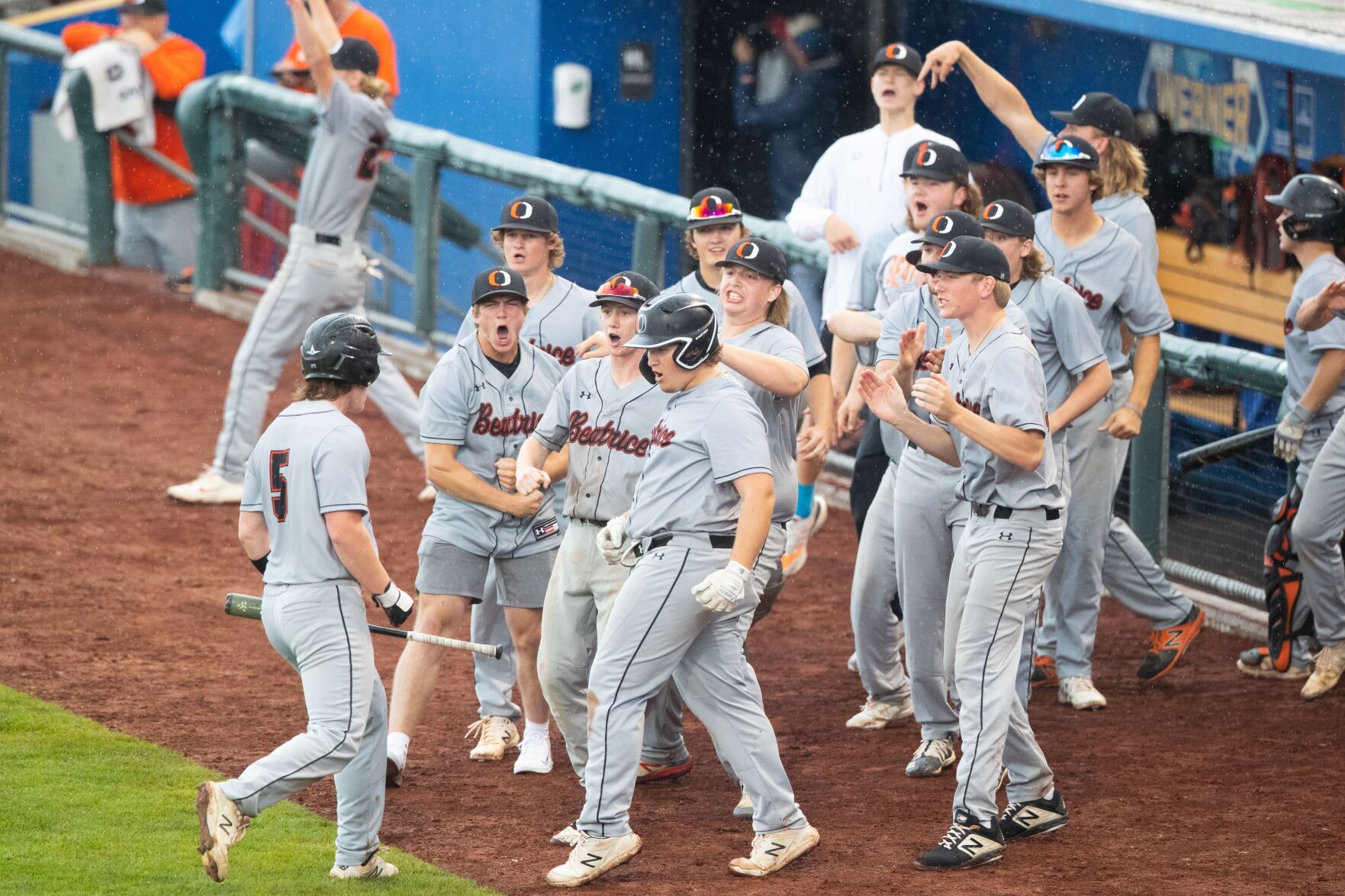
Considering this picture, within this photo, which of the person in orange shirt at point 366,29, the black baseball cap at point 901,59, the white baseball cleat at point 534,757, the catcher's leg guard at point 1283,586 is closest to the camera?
the white baseball cleat at point 534,757

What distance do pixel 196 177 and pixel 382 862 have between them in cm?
810

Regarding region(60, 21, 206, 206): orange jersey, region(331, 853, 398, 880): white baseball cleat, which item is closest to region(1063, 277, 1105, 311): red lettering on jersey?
region(331, 853, 398, 880): white baseball cleat

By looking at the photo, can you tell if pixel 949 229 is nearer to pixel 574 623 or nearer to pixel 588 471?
pixel 588 471

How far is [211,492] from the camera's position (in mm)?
9141

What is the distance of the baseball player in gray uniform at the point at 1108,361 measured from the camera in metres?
6.36

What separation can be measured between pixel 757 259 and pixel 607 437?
71 centimetres

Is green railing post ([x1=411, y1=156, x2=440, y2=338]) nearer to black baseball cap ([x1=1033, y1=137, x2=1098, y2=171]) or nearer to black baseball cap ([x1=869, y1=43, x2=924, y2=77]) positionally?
black baseball cap ([x1=869, y1=43, x2=924, y2=77])

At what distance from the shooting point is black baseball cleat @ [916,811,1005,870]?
520cm

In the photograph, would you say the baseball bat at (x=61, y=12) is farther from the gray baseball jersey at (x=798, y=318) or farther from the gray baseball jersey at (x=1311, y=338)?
the gray baseball jersey at (x=1311, y=338)

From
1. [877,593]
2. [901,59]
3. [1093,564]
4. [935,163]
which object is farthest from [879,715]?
[901,59]

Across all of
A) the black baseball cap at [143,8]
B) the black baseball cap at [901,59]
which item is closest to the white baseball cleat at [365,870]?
the black baseball cap at [901,59]

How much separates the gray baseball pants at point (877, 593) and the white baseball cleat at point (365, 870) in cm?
192

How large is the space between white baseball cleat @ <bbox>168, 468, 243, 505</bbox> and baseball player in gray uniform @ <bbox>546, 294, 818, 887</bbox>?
439 cm

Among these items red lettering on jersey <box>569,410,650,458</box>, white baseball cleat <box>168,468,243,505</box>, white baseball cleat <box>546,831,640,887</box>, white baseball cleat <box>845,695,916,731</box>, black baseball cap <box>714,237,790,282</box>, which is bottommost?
white baseball cleat <box>168,468,243,505</box>
